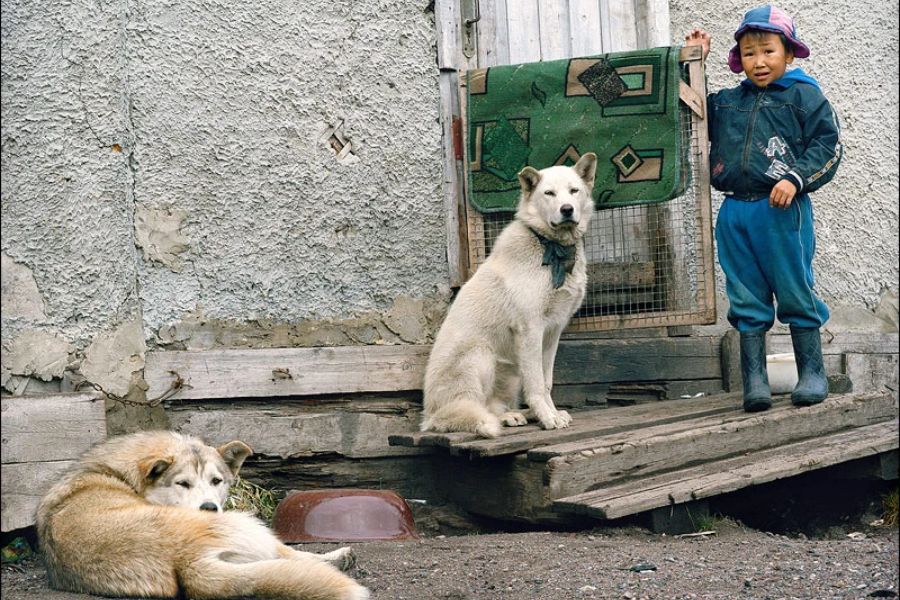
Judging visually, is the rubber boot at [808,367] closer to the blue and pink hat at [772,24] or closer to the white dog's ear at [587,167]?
the white dog's ear at [587,167]

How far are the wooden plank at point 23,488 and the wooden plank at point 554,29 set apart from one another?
11.4 ft

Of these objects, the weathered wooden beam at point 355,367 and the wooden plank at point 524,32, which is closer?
the weathered wooden beam at point 355,367

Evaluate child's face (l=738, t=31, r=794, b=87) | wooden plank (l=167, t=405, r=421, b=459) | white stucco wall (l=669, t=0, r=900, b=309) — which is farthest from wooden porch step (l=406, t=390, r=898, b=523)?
child's face (l=738, t=31, r=794, b=87)

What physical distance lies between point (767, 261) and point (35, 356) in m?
3.61

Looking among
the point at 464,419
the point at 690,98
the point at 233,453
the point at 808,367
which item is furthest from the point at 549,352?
the point at 233,453

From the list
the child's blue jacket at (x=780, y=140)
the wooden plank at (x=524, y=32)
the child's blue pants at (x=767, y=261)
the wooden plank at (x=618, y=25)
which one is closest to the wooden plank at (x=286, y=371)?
the child's blue pants at (x=767, y=261)

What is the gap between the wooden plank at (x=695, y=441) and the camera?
436 cm

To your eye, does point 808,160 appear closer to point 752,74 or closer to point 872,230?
point 752,74

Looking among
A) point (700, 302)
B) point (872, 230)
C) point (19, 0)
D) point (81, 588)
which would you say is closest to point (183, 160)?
point (19, 0)

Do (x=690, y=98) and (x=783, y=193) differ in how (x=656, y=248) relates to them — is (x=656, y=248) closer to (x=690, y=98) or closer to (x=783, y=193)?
(x=690, y=98)

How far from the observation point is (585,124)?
5484 mm

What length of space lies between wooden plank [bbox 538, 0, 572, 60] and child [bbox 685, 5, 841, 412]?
1.09m

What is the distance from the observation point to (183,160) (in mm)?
5109

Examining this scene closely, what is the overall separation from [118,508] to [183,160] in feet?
6.83
